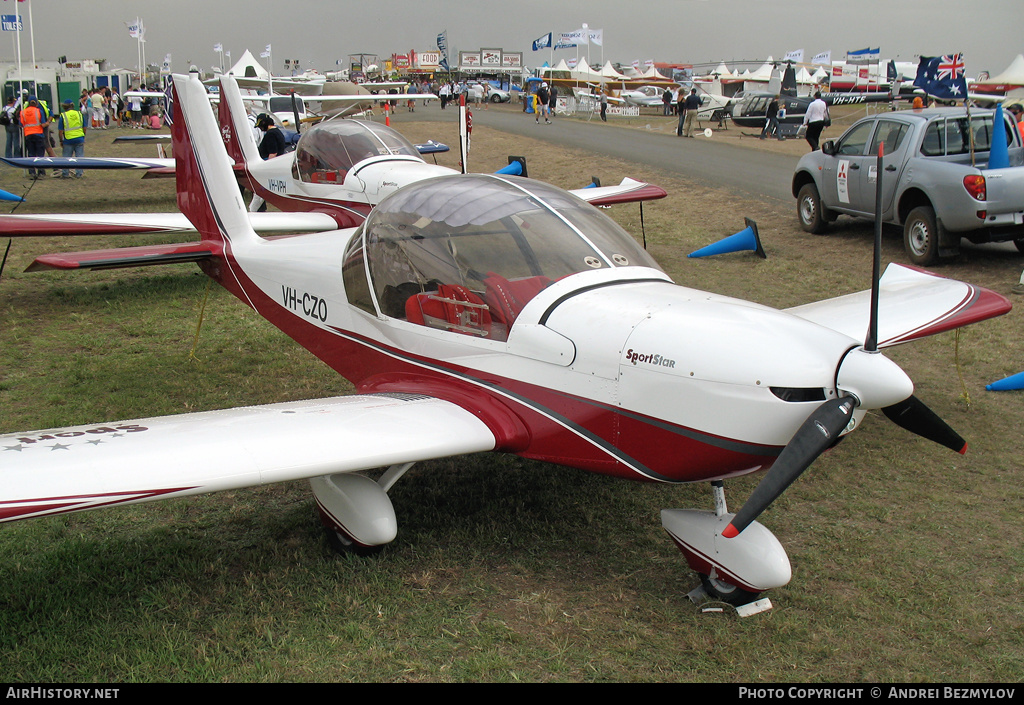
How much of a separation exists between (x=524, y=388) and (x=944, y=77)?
416 inches

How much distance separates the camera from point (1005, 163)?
30.5ft

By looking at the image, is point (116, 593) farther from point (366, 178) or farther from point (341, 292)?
point (366, 178)

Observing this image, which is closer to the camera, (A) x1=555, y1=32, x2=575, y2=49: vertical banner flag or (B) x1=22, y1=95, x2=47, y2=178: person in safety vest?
(B) x1=22, y1=95, x2=47, y2=178: person in safety vest

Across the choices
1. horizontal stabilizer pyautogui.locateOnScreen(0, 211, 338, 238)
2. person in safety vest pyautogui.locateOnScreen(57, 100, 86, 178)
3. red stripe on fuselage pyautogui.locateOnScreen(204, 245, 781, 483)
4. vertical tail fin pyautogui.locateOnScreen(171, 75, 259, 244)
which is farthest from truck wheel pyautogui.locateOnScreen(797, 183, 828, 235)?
person in safety vest pyautogui.locateOnScreen(57, 100, 86, 178)

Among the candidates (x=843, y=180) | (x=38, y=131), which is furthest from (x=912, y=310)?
(x=38, y=131)

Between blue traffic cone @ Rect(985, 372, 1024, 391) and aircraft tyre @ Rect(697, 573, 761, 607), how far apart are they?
3.93 m

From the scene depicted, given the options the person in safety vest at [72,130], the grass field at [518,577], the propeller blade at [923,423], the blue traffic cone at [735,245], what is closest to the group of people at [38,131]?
the person in safety vest at [72,130]

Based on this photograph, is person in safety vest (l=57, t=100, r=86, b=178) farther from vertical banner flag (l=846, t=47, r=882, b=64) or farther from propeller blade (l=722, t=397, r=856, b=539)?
vertical banner flag (l=846, t=47, r=882, b=64)

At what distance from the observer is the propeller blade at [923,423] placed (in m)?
3.59

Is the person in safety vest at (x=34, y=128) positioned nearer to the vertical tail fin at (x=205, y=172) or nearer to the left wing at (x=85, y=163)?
the left wing at (x=85, y=163)

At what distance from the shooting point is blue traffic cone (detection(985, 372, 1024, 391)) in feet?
20.5

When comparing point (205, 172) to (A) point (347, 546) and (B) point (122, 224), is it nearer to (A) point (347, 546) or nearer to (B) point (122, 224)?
(B) point (122, 224)
